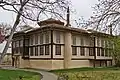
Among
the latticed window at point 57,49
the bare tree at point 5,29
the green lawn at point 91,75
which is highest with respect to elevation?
the bare tree at point 5,29

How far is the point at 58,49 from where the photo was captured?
40.9 meters

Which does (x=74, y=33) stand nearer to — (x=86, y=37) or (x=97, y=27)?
(x=86, y=37)

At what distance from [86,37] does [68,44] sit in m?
5.00

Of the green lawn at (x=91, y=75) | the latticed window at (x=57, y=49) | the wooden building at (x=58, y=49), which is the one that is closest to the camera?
the green lawn at (x=91, y=75)

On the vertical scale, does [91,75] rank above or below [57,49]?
below

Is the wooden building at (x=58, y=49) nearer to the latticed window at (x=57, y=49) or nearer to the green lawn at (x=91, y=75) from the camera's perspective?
the latticed window at (x=57, y=49)

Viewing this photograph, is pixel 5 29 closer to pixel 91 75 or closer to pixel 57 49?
pixel 57 49

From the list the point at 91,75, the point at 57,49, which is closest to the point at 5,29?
the point at 57,49

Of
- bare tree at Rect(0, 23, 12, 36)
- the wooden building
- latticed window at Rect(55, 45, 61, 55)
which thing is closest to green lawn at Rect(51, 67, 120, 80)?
the wooden building

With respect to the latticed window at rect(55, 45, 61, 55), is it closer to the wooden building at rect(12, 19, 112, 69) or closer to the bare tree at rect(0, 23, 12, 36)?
the wooden building at rect(12, 19, 112, 69)

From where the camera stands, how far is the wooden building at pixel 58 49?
4027 centimetres

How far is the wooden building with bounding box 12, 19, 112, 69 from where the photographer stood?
40269mm

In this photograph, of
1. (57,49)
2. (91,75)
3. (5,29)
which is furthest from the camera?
(5,29)

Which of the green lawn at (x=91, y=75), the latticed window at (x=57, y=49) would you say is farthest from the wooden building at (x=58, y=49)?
the green lawn at (x=91, y=75)
